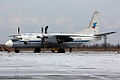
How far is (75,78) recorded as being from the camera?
11.3 meters

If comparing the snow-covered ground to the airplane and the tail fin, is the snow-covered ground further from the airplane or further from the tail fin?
the tail fin

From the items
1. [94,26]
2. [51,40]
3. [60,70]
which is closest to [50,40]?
[51,40]

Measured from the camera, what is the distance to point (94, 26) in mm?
51156

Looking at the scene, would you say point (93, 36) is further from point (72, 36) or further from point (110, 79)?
point (110, 79)

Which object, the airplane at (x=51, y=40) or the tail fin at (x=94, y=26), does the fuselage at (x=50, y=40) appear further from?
the tail fin at (x=94, y=26)

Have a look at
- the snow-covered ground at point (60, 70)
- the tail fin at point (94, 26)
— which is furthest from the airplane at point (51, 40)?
the snow-covered ground at point (60, 70)

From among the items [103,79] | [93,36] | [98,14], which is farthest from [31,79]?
[98,14]

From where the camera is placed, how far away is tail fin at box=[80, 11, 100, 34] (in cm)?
5103

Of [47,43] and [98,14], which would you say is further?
[98,14]

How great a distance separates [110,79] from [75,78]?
1528 mm

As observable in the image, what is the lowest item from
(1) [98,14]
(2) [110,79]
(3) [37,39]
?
(2) [110,79]

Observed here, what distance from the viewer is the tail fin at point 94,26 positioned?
51.0m

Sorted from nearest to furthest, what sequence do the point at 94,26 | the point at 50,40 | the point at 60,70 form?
the point at 60,70, the point at 50,40, the point at 94,26

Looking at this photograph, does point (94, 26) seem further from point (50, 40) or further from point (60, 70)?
point (60, 70)
